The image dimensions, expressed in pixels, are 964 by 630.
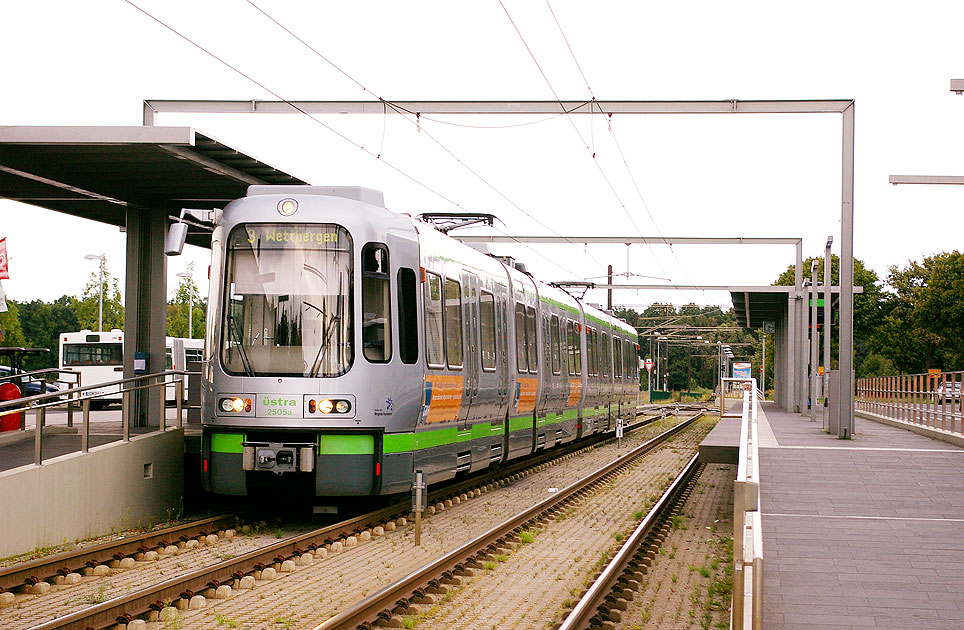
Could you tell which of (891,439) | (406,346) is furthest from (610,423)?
(406,346)

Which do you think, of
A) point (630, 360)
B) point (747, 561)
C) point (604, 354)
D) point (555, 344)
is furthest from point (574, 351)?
point (747, 561)

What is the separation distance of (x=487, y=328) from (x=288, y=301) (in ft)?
15.6

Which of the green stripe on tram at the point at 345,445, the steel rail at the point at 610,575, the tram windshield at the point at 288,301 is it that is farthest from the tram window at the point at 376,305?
the steel rail at the point at 610,575

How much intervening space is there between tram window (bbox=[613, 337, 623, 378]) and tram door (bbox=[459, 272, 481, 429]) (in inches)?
613

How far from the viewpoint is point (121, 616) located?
7.66 metres

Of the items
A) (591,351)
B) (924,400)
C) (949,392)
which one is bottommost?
(924,400)

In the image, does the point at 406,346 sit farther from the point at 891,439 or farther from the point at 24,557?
the point at 891,439

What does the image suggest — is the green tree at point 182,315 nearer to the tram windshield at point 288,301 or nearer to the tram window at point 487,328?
the tram window at point 487,328

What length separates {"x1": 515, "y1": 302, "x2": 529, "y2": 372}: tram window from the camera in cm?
1830

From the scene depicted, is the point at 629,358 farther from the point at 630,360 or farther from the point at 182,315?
the point at 182,315

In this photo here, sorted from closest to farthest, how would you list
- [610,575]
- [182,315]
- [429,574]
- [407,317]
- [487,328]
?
[429,574]
[610,575]
[407,317]
[487,328]
[182,315]

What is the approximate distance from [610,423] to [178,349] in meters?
12.7

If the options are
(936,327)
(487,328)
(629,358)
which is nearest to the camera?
(487,328)

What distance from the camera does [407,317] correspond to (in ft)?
41.3
